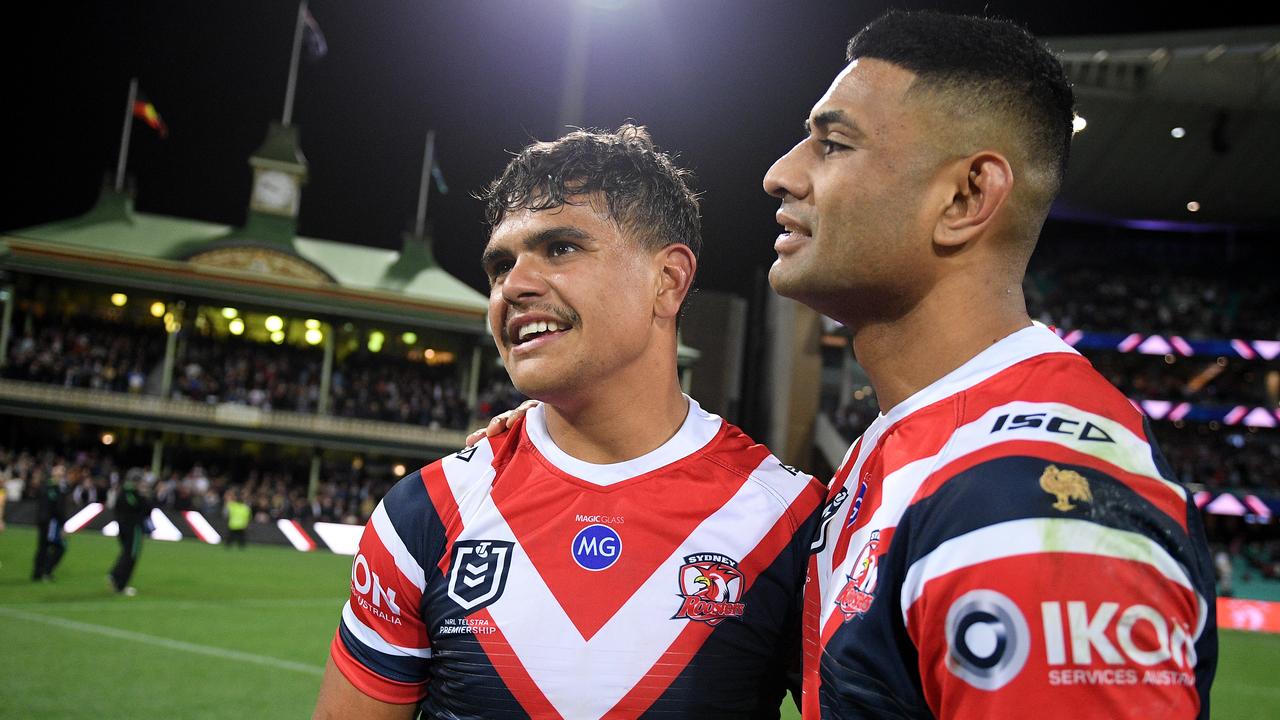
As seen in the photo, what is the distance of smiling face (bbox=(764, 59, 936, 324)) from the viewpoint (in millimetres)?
1906

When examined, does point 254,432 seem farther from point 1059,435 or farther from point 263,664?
point 1059,435

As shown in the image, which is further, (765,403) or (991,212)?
(765,403)

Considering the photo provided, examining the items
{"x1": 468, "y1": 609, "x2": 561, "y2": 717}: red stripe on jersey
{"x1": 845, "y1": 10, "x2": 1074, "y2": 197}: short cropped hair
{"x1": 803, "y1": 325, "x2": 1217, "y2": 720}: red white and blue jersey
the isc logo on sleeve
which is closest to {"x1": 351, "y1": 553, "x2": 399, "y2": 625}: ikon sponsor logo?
{"x1": 468, "y1": 609, "x2": 561, "y2": 717}: red stripe on jersey

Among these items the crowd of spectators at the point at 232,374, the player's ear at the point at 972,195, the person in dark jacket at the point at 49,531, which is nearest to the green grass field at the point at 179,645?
the person in dark jacket at the point at 49,531

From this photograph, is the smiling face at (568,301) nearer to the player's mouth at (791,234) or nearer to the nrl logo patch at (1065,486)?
the player's mouth at (791,234)

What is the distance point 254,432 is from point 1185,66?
36701mm

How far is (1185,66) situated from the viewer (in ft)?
119

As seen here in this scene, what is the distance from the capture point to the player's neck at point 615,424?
2.64 metres

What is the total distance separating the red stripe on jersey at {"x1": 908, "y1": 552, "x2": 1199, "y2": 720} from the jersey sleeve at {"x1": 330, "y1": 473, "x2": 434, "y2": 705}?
1568 mm

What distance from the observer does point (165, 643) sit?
1085 cm

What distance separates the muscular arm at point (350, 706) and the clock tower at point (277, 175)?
39.9m

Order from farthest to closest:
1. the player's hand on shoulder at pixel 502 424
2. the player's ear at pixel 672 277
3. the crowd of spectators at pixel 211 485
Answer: the crowd of spectators at pixel 211 485 < the player's hand on shoulder at pixel 502 424 < the player's ear at pixel 672 277

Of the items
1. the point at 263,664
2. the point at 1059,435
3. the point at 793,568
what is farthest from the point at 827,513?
the point at 263,664

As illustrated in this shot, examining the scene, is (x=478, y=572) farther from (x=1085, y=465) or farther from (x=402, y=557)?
(x=1085, y=465)
